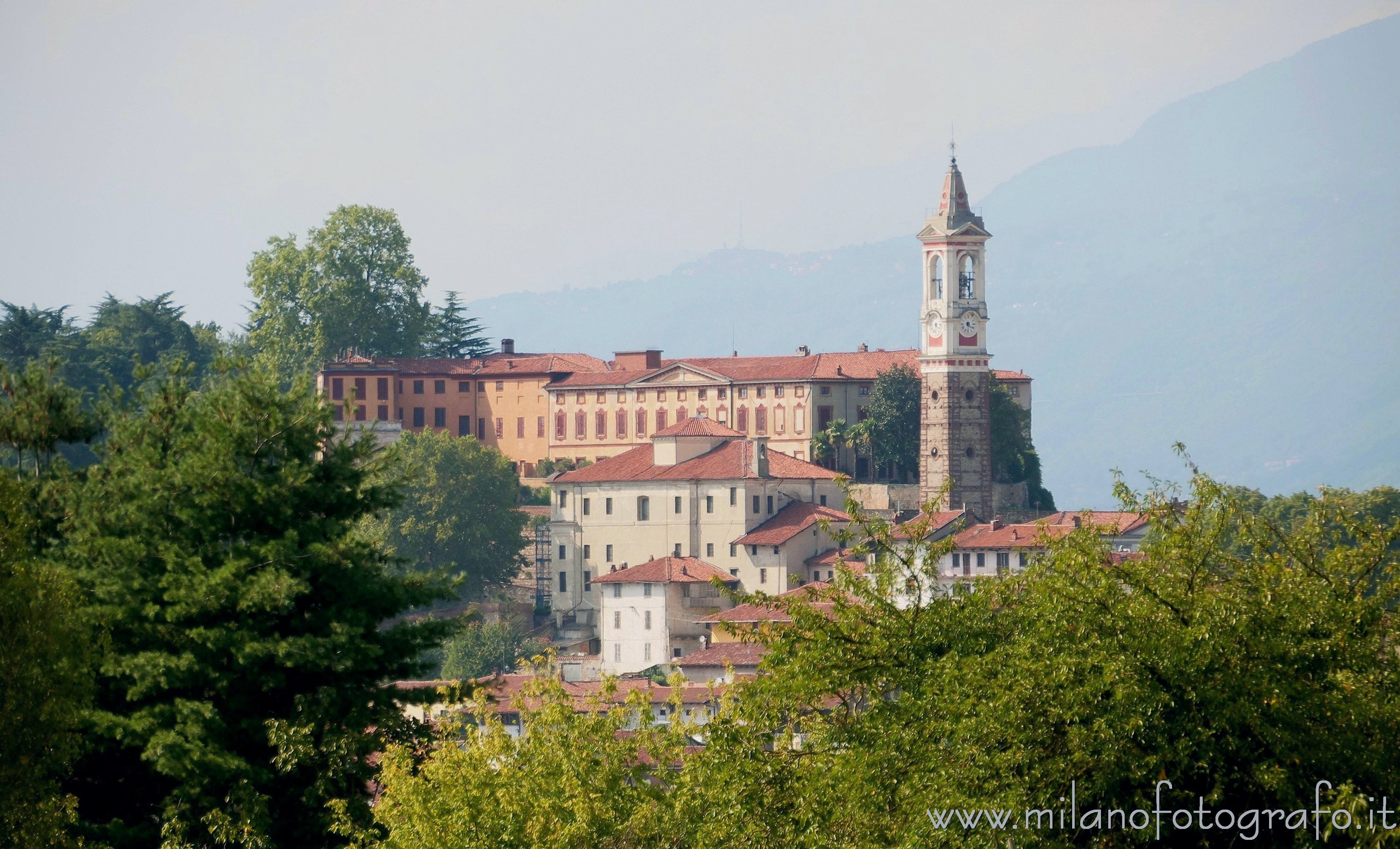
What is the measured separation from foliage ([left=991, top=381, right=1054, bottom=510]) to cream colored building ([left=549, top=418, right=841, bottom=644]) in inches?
322

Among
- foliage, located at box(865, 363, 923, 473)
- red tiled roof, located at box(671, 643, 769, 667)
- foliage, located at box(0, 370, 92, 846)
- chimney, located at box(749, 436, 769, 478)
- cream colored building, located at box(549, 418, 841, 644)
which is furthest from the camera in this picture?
foliage, located at box(865, 363, 923, 473)

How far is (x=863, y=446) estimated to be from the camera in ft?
298

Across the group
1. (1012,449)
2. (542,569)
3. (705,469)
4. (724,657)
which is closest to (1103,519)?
(724,657)

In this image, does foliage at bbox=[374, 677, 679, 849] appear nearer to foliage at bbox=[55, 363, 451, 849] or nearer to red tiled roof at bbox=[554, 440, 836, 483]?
foliage at bbox=[55, 363, 451, 849]

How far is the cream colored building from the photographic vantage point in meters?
82.7

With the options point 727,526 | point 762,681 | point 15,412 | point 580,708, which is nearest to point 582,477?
point 727,526

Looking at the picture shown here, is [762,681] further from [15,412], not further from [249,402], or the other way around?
[15,412]

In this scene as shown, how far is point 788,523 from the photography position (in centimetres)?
8138

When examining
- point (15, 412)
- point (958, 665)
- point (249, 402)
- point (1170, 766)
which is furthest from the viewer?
point (15, 412)

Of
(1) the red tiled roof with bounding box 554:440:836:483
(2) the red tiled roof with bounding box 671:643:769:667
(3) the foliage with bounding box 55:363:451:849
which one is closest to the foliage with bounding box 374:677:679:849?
(3) the foliage with bounding box 55:363:451:849

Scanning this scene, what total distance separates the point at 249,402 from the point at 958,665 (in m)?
11.2

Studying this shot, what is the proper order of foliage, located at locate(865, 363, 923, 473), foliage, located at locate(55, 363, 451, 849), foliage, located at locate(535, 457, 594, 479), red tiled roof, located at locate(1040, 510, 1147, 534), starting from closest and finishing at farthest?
foliage, located at locate(55, 363, 451, 849), red tiled roof, located at locate(1040, 510, 1147, 534), foliage, located at locate(865, 363, 923, 473), foliage, located at locate(535, 457, 594, 479)

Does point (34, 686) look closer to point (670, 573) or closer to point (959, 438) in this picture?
point (670, 573)

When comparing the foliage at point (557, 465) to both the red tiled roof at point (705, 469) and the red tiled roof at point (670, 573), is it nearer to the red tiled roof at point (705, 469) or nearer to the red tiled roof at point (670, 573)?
the red tiled roof at point (705, 469)
